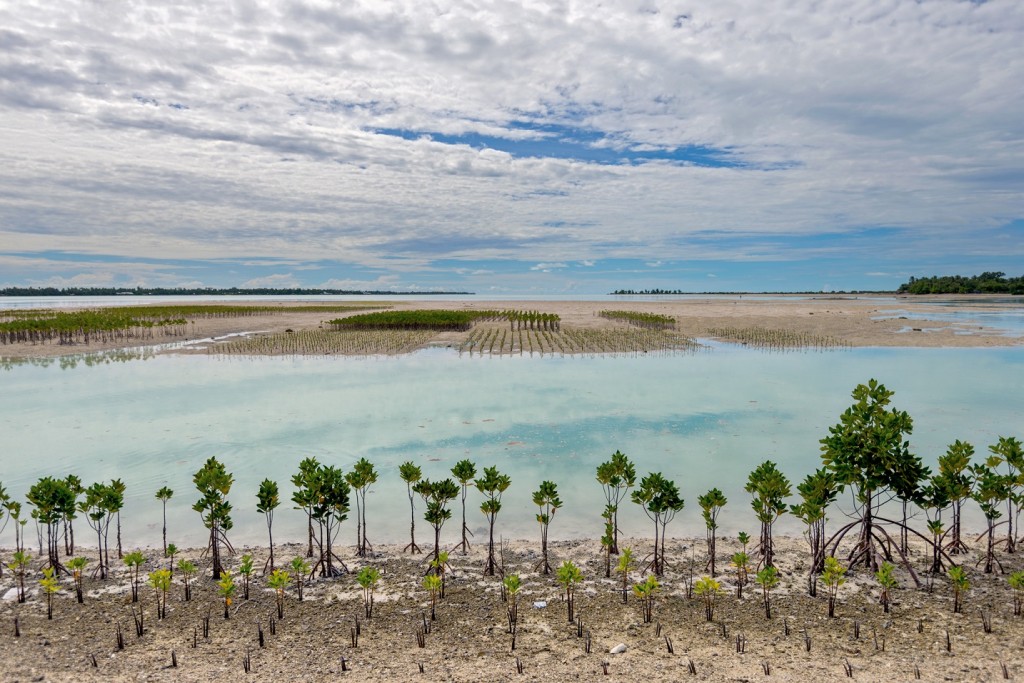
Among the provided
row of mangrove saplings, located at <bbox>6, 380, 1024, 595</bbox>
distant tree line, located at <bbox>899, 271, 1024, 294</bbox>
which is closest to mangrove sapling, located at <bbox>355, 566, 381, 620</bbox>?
row of mangrove saplings, located at <bbox>6, 380, 1024, 595</bbox>

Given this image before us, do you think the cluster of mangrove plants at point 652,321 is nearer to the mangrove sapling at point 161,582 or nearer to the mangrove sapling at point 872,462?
the mangrove sapling at point 872,462

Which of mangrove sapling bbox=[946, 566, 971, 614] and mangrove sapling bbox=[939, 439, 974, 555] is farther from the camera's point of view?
mangrove sapling bbox=[939, 439, 974, 555]

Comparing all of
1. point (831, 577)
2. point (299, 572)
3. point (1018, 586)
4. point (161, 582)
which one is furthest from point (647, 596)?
point (161, 582)

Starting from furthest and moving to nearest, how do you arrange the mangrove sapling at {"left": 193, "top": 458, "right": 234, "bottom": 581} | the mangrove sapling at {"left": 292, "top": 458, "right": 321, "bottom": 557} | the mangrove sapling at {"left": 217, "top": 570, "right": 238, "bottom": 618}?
the mangrove sapling at {"left": 292, "top": 458, "right": 321, "bottom": 557} → the mangrove sapling at {"left": 193, "top": 458, "right": 234, "bottom": 581} → the mangrove sapling at {"left": 217, "top": 570, "right": 238, "bottom": 618}

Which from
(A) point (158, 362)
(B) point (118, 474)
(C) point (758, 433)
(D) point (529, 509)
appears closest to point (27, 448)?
(B) point (118, 474)

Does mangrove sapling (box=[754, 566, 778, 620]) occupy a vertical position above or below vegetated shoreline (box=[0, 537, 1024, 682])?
above

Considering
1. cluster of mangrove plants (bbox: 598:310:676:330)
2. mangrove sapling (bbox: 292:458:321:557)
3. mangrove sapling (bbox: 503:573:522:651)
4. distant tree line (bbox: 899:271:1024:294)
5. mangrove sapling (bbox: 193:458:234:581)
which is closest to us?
mangrove sapling (bbox: 503:573:522:651)

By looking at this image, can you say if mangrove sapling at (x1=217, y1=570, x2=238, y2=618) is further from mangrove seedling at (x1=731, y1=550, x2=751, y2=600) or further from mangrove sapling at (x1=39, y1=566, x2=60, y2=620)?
mangrove seedling at (x1=731, y1=550, x2=751, y2=600)

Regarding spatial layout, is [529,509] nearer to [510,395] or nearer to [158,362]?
[510,395]
